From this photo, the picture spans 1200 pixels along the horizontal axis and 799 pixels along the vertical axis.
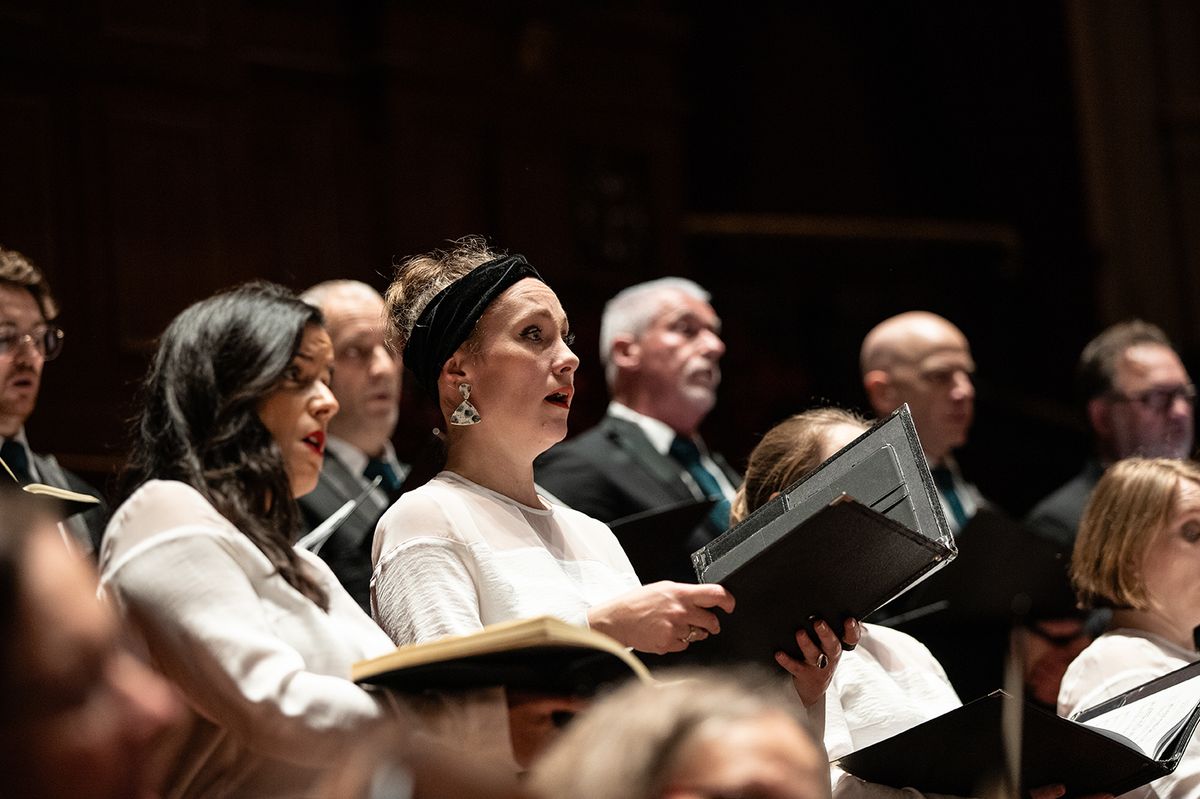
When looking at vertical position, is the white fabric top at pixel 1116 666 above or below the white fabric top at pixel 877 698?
below

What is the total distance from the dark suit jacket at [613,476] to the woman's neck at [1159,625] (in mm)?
915

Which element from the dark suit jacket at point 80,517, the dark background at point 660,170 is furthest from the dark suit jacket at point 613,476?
the dark suit jacket at point 80,517

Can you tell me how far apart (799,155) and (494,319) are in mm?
A: 5409

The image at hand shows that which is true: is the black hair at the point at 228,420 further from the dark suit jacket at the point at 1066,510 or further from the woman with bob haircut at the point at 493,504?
the dark suit jacket at the point at 1066,510

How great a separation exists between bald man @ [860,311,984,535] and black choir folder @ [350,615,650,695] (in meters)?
2.77

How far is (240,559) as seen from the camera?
1.99 m

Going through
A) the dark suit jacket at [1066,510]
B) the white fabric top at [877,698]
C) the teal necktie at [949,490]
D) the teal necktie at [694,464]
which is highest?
the teal necktie at [694,464]

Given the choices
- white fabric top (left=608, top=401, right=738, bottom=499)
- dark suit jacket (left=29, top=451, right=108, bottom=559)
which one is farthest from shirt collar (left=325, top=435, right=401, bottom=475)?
white fabric top (left=608, top=401, right=738, bottom=499)

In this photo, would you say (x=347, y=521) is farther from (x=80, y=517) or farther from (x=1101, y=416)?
(x=1101, y=416)

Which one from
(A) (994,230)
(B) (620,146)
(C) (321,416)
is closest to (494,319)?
(C) (321,416)

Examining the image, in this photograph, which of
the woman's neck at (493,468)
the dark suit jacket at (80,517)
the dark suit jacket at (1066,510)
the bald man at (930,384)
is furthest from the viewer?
the bald man at (930,384)

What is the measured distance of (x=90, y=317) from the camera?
15.1 feet

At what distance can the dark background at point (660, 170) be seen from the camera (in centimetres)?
470

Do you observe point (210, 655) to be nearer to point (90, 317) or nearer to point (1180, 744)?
point (1180, 744)
